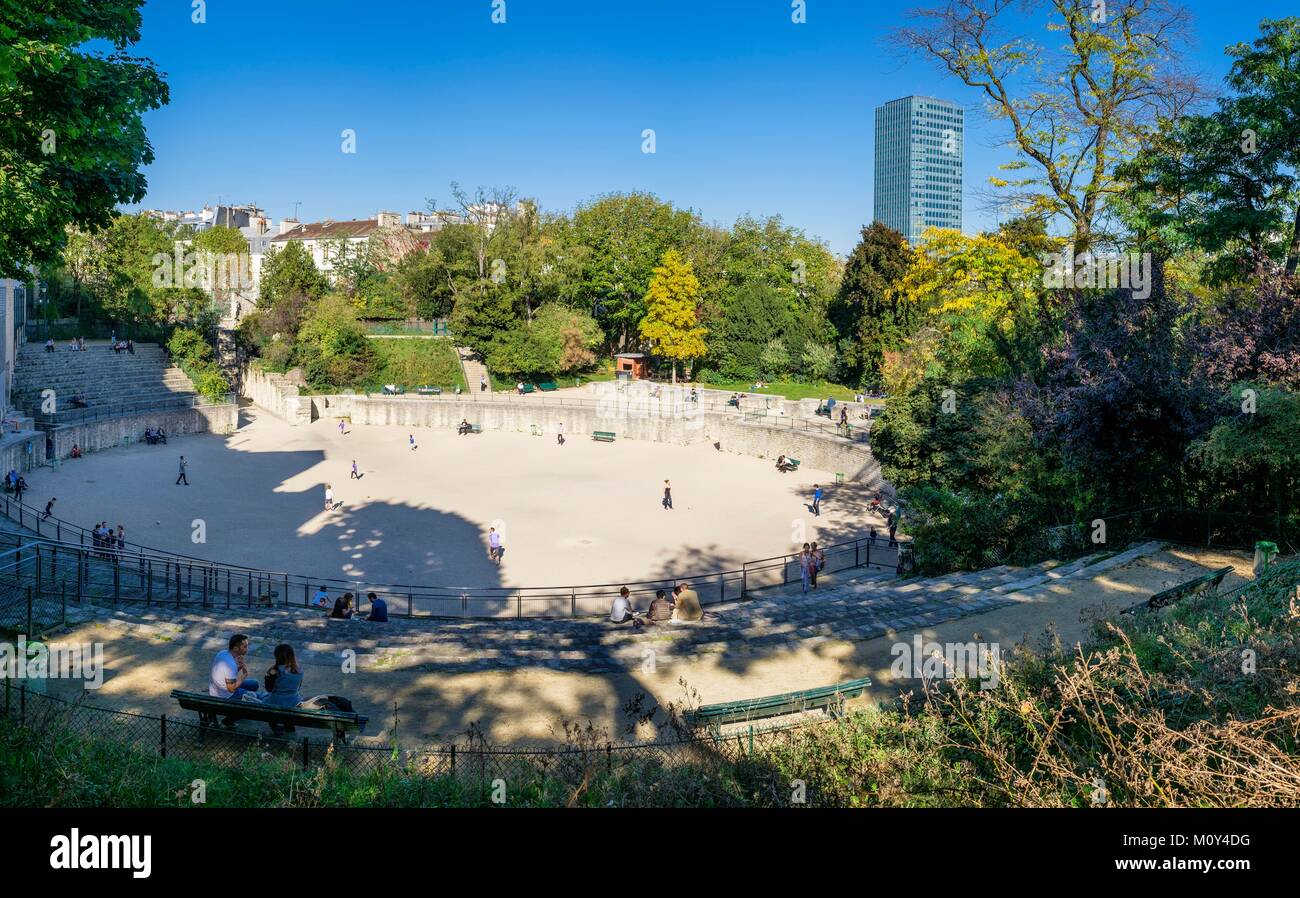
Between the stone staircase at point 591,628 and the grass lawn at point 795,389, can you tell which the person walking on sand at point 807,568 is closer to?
the stone staircase at point 591,628

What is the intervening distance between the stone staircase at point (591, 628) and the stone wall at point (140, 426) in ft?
88.7

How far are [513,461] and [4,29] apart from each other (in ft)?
96.6

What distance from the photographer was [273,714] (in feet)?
26.2

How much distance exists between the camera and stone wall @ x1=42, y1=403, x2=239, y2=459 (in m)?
36.9

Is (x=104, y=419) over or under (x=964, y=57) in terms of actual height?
under

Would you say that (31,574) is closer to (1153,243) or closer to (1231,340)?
(1231,340)

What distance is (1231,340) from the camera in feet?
Result: 49.6

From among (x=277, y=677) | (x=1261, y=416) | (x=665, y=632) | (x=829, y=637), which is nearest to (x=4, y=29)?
(x=277, y=677)

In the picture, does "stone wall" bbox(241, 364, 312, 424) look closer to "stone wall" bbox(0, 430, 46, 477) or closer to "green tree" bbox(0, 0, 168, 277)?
"stone wall" bbox(0, 430, 46, 477)

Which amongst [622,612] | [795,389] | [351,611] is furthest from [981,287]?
[795,389]

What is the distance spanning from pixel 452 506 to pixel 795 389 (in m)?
29.6

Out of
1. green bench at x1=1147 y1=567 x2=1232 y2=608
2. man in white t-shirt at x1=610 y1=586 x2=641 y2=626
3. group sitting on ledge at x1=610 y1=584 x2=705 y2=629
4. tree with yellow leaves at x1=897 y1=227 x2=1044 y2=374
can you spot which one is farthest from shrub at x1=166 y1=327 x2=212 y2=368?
green bench at x1=1147 y1=567 x2=1232 y2=608
